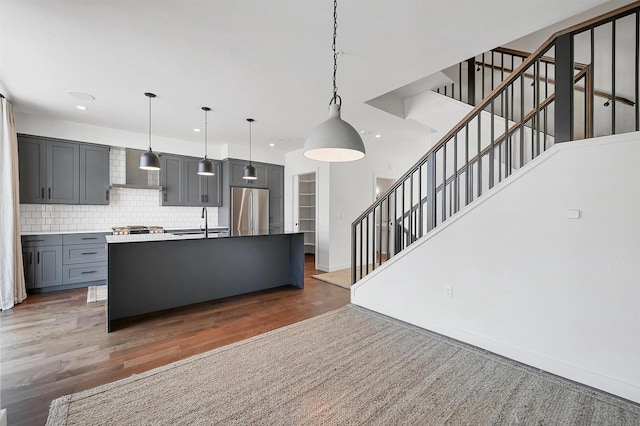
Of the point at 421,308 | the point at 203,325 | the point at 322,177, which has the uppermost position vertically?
the point at 322,177

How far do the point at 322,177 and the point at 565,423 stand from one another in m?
4.83

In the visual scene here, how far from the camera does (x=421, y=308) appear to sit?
2.99 metres

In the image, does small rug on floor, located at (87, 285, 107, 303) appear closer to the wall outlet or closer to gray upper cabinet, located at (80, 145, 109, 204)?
gray upper cabinet, located at (80, 145, 109, 204)

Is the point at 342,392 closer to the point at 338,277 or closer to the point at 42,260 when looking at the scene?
the point at 338,277

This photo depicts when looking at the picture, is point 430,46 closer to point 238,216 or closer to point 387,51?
point 387,51

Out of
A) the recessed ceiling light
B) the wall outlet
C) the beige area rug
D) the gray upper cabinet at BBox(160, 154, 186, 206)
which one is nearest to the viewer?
the beige area rug

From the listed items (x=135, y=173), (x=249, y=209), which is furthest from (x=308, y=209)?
(x=135, y=173)

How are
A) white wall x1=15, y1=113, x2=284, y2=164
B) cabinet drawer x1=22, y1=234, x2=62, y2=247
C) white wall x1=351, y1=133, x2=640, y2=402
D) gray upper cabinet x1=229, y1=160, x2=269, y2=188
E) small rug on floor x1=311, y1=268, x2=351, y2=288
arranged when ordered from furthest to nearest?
gray upper cabinet x1=229, y1=160, x2=269, y2=188 < small rug on floor x1=311, y1=268, x2=351, y2=288 < white wall x1=15, y1=113, x2=284, y2=164 < cabinet drawer x1=22, y1=234, x2=62, y2=247 < white wall x1=351, y1=133, x2=640, y2=402

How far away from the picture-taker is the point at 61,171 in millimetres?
4602

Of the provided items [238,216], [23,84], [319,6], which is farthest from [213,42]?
[238,216]

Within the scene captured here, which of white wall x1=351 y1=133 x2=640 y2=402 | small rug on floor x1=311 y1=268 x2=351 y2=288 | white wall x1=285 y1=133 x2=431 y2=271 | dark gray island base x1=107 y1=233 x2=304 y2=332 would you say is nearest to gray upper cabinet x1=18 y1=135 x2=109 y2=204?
dark gray island base x1=107 y1=233 x2=304 y2=332

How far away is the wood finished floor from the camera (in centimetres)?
205

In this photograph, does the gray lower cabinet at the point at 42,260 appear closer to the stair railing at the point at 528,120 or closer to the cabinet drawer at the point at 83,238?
the cabinet drawer at the point at 83,238

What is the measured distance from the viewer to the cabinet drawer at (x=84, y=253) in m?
4.48
